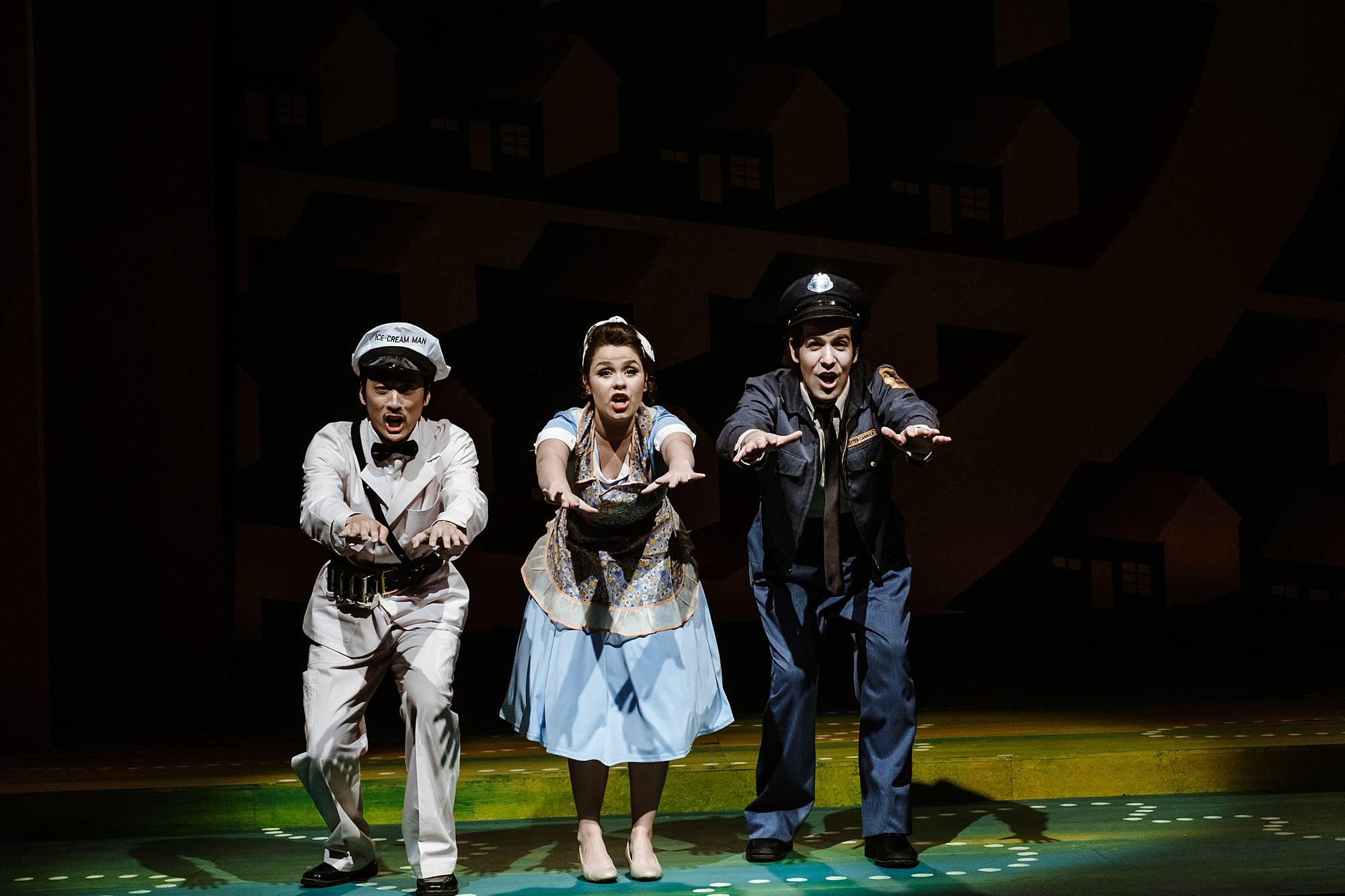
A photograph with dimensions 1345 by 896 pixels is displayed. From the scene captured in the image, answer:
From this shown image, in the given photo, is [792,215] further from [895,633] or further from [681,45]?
[895,633]

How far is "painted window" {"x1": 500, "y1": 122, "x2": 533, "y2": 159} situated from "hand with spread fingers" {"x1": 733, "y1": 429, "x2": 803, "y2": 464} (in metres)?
3.23

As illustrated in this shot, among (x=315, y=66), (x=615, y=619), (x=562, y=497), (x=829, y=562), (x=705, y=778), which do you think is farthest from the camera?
(x=315, y=66)

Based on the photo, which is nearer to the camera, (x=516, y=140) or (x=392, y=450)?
(x=392, y=450)

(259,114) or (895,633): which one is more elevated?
(259,114)

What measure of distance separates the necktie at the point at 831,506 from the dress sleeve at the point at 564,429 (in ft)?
2.06

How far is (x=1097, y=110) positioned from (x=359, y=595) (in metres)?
4.43

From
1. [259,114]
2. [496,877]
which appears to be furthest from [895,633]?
[259,114]

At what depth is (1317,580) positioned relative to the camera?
6.43m

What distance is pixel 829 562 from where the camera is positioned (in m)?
3.47

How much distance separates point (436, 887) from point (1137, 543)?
4.26 metres

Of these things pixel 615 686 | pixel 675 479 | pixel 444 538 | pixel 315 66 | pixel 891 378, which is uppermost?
pixel 315 66

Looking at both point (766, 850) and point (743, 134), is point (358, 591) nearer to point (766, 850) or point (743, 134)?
point (766, 850)

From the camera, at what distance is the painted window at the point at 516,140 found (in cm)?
615

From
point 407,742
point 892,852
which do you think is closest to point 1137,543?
point 892,852
